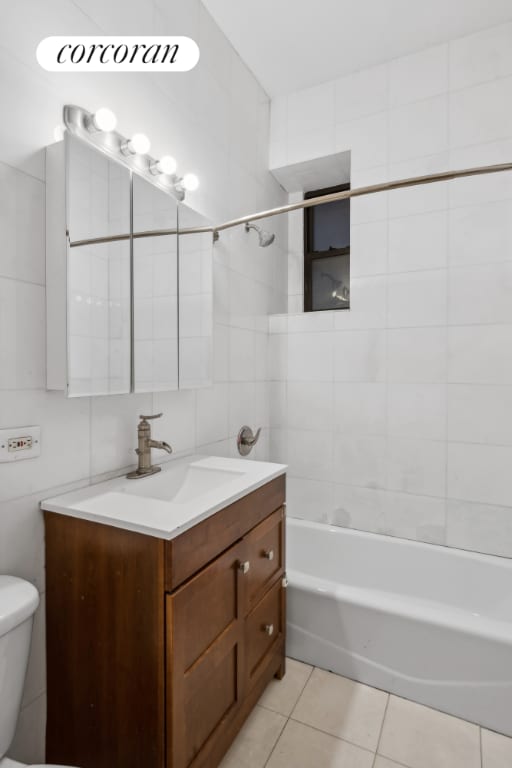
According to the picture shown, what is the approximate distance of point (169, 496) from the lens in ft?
4.71

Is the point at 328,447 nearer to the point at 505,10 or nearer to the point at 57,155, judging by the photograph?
the point at 57,155

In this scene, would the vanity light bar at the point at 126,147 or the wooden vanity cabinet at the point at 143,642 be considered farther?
the vanity light bar at the point at 126,147

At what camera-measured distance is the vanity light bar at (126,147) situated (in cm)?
121

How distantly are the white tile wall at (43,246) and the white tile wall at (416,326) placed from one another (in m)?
0.39

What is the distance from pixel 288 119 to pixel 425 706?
288 cm

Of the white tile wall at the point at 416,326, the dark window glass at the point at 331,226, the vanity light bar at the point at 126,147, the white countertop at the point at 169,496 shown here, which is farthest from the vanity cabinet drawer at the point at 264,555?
the dark window glass at the point at 331,226

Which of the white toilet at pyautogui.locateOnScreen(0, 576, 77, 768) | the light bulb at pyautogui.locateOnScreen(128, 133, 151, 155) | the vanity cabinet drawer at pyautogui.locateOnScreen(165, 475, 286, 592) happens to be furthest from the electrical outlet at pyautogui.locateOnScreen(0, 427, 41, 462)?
the light bulb at pyautogui.locateOnScreen(128, 133, 151, 155)

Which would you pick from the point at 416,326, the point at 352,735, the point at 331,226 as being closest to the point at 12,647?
the point at 352,735

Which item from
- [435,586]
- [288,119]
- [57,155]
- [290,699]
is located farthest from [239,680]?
[288,119]

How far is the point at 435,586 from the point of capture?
1.96 m

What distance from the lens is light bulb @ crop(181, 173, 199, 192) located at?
1624 millimetres

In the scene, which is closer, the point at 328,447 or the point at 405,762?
the point at 405,762

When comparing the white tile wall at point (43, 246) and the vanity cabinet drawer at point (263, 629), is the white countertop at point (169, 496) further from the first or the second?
the vanity cabinet drawer at point (263, 629)

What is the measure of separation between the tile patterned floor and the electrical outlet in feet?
3.74
